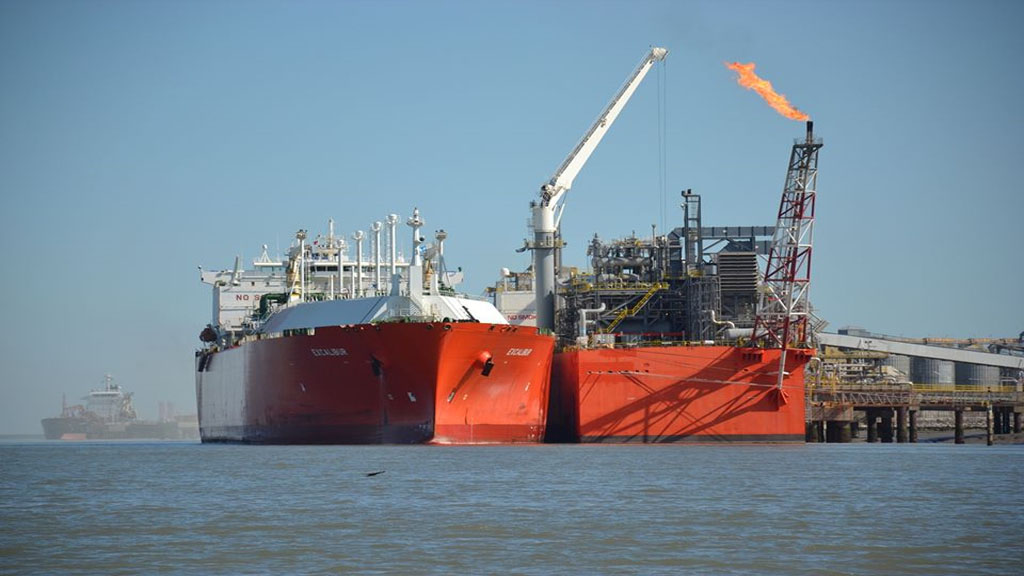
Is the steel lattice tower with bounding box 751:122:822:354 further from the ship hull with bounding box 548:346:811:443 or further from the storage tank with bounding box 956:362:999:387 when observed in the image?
the storage tank with bounding box 956:362:999:387

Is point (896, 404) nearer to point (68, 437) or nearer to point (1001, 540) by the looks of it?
point (1001, 540)

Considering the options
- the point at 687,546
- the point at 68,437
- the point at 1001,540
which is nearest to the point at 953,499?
the point at 1001,540

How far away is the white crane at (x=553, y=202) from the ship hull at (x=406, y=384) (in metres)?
9.40

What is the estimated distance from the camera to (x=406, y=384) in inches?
2021

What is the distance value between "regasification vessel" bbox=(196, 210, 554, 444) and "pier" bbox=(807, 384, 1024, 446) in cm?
1671

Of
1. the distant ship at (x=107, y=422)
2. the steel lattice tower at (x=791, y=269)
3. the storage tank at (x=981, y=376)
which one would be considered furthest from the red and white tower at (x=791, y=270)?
the distant ship at (x=107, y=422)

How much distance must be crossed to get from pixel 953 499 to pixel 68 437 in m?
170

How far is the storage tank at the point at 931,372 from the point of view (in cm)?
9181

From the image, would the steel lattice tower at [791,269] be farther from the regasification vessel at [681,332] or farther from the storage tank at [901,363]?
the storage tank at [901,363]

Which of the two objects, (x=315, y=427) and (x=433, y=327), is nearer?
(x=433, y=327)

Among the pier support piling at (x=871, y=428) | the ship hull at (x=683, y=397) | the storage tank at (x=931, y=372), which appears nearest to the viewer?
the ship hull at (x=683, y=397)

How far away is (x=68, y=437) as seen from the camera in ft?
611

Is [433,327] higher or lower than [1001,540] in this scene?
higher

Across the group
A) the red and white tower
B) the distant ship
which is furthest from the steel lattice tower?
the distant ship
